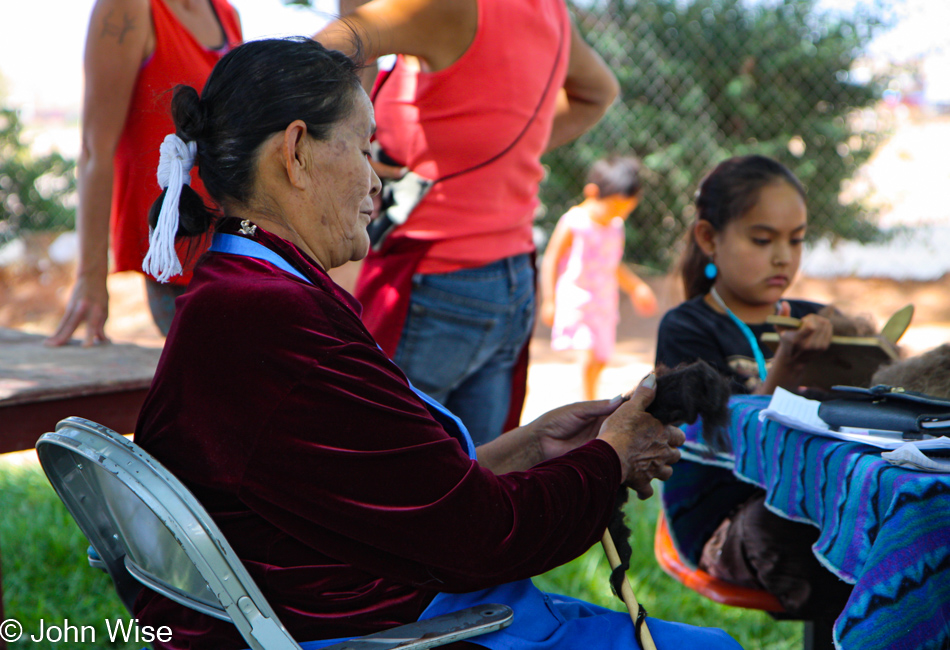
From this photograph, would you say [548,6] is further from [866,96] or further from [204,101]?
[866,96]

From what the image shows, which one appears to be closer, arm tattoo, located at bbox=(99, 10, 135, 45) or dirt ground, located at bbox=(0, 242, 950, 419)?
arm tattoo, located at bbox=(99, 10, 135, 45)

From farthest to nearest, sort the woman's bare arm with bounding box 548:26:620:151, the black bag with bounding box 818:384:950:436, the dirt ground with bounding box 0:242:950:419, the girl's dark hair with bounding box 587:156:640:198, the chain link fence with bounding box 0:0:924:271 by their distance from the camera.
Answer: the chain link fence with bounding box 0:0:924:271 → the dirt ground with bounding box 0:242:950:419 → the girl's dark hair with bounding box 587:156:640:198 → the woman's bare arm with bounding box 548:26:620:151 → the black bag with bounding box 818:384:950:436

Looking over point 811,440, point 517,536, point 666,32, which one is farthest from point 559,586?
point 666,32

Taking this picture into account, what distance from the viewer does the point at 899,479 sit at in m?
1.13

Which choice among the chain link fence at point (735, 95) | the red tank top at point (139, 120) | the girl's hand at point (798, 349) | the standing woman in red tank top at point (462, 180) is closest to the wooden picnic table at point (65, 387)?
the red tank top at point (139, 120)

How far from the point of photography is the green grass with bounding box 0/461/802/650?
281 centimetres

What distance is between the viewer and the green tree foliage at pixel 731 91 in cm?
933

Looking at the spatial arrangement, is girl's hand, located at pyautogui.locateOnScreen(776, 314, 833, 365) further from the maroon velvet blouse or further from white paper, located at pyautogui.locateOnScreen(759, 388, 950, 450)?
the maroon velvet blouse

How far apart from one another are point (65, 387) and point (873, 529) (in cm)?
162

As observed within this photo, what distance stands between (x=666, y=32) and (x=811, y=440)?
354 inches

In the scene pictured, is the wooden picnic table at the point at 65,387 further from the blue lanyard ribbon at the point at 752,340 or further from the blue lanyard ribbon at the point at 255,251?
the blue lanyard ribbon at the point at 752,340

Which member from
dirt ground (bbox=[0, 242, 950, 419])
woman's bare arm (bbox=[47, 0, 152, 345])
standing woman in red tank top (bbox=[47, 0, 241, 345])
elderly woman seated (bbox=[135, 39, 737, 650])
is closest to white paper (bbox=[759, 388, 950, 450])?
→ elderly woman seated (bbox=[135, 39, 737, 650])

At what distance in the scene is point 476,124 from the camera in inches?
77.0

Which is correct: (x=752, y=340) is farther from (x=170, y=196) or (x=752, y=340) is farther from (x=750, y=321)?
(x=170, y=196)
